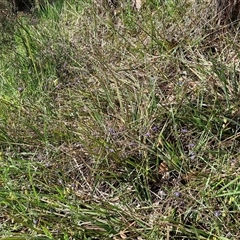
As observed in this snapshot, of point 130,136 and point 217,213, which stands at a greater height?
point 130,136

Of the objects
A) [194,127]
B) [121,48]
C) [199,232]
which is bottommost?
[199,232]

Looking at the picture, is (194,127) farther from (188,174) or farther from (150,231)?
(150,231)

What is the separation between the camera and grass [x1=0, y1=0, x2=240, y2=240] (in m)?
1.70

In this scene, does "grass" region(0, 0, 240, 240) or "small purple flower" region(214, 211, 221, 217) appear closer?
"small purple flower" region(214, 211, 221, 217)

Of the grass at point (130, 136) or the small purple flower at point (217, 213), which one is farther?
the grass at point (130, 136)

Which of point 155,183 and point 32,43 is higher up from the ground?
point 32,43

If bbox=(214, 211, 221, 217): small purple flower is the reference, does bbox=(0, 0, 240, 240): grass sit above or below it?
above

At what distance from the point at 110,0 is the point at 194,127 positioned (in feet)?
5.80

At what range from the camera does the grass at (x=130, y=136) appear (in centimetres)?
170

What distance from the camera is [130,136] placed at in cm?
194

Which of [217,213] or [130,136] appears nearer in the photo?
[217,213]

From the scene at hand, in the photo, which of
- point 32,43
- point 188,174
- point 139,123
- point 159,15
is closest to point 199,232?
point 188,174

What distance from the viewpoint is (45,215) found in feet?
5.74

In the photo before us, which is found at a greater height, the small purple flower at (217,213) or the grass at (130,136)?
the grass at (130,136)
